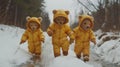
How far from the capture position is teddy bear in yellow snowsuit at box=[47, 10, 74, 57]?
32.7 ft

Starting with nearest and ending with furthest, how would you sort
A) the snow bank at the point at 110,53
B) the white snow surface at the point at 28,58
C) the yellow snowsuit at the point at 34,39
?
the white snow surface at the point at 28,58
the yellow snowsuit at the point at 34,39
the snow bank at the point at 110,53

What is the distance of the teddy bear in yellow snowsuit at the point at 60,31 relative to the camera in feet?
32.7

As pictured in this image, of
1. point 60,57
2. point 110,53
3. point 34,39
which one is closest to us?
point 60,57

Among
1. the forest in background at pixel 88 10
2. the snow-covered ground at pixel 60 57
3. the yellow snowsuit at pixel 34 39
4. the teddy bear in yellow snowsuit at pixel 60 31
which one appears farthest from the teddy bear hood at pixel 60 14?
the forest in background at pixel 88 10

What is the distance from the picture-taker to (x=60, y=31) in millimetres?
10109

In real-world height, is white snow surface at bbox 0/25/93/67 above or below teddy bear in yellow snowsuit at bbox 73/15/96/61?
below

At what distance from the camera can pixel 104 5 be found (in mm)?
33719

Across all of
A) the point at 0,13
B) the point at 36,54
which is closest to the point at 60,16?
the point at 36,54

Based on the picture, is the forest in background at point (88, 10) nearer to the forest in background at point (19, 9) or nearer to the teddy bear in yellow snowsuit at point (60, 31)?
the forest in background at point (19, 9)

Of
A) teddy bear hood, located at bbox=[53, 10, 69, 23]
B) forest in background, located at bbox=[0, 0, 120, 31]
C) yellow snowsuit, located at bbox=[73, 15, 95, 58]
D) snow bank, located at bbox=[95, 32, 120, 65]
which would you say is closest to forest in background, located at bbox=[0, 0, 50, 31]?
forest in background, located at bbox=[0, 0, 120, 31]

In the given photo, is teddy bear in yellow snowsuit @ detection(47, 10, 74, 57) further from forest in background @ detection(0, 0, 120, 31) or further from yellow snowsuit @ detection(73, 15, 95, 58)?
forest in background @ detection(0, 0, 120, 31)

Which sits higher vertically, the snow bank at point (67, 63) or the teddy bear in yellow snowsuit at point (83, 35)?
the teddy bear in yellow snowsuit at point (83, 35)

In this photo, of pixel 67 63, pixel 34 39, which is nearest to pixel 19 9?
pixel 34 39

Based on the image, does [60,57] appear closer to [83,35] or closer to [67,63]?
[67,63]
